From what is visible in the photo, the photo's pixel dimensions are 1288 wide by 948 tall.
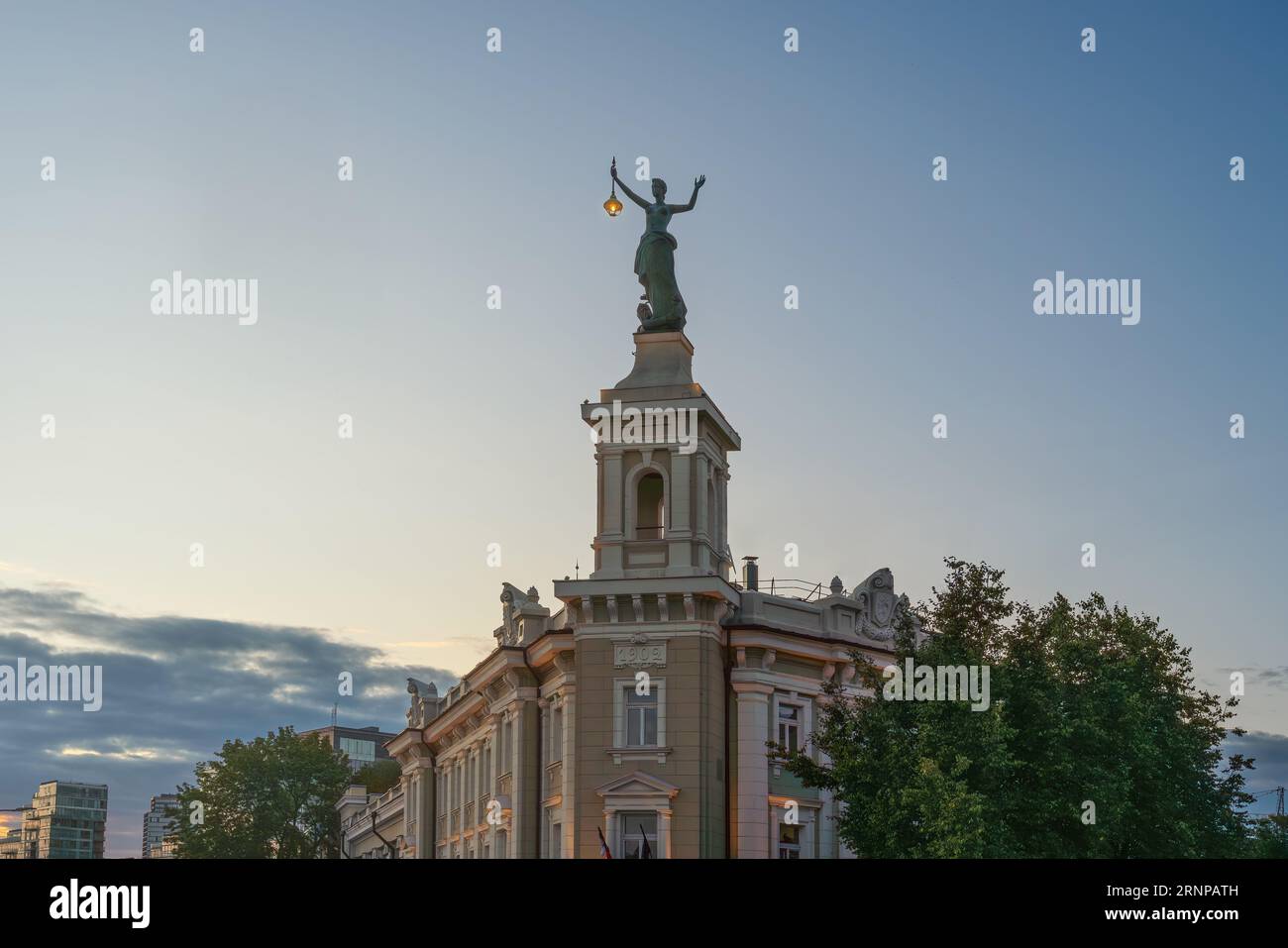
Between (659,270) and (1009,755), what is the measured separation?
19443mm

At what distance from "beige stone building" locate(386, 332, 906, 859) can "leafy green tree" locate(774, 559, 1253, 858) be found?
12.0ft

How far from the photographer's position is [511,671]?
5100 cm

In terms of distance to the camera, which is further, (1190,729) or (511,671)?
(511,671)

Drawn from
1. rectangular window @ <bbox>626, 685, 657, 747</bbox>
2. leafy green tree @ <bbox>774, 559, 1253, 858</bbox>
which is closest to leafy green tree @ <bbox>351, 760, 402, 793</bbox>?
rectangular window @ <bbox>626, 685, 657, 747</bbox>

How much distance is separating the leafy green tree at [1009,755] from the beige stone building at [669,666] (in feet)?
12.0

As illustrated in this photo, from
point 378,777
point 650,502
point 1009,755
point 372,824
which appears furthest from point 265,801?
point 1009,755

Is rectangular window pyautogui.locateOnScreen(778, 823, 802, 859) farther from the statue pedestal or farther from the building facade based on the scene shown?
the building facade

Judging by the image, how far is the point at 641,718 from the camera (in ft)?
148

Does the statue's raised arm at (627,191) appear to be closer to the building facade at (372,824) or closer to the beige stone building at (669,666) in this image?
the beige stone building at (669,666)

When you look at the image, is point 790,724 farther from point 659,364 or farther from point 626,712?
point 659,364

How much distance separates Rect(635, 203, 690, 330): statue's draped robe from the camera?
48969mm
